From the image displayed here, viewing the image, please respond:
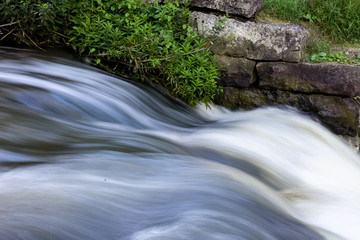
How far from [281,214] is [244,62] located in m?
2.56

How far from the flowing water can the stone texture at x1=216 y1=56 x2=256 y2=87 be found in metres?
0.45

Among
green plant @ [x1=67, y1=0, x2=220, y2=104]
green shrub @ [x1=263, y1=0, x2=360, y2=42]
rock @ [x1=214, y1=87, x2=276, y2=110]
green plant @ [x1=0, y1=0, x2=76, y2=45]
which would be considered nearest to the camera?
green plant @ [x1=0, y1=0, x2=76, y2=45]

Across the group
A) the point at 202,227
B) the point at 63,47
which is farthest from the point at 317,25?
the point at 202,227

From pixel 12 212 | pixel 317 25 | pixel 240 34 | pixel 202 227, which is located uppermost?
pixel 317 25

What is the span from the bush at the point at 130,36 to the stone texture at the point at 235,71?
227 millimetres

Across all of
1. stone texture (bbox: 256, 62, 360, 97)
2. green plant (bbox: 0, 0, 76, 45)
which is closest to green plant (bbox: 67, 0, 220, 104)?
green plant (bbox: 0, 0, 76, 45)

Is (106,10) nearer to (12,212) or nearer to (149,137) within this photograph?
(149,137)

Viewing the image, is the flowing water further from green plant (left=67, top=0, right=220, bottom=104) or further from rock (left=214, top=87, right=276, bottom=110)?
rock (left=214, top=87, right=276, bottom=110)

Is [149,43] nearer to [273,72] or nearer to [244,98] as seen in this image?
[244,98]

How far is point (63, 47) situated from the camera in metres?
4.31

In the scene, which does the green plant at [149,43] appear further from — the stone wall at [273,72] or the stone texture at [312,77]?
the stone texture at [312,77]

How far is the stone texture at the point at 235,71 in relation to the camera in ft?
15.2

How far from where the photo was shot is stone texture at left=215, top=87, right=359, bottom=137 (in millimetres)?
4664

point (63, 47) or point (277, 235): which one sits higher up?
point (63, 47)
